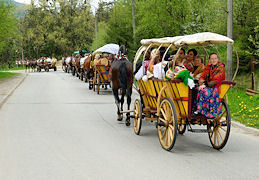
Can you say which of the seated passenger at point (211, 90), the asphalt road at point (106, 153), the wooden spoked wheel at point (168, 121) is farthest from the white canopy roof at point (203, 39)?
the asphalt road at point (106, 153)

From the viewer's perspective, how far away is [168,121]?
7688mm

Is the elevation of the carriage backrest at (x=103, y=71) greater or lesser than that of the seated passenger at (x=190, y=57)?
lesser

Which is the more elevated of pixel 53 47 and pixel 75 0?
pixel 75 0

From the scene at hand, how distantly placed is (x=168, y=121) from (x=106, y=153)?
131 centimetres

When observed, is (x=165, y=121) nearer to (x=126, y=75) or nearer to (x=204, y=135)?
(x=204, y=135)

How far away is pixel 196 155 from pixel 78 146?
2.37m

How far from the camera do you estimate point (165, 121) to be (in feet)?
25.4

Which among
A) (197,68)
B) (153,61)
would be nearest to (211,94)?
(197,68)

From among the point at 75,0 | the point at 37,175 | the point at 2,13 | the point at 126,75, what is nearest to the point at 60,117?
the point at 126,75

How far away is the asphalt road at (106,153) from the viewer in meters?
6.23

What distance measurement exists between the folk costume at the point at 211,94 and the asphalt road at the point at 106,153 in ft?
2.63

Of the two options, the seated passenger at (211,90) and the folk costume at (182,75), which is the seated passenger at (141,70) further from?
the seated passenger at (211,90)

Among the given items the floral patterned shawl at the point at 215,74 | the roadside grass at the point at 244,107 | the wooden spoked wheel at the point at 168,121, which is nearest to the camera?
the wooden spoked wheel at the point at 168,121

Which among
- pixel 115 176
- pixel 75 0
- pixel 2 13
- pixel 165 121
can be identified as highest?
pixel 75 0
